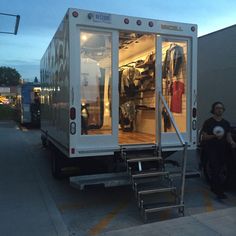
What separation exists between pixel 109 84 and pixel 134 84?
2647mm

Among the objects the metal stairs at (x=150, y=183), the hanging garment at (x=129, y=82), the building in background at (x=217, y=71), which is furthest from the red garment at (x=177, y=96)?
the hanging garment at (x=129, y=82)

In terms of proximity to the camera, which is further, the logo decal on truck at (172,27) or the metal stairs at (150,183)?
the logo decal on truck at (172,27)

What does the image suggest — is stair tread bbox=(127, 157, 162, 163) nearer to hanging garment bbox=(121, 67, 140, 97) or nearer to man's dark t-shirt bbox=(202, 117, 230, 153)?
man's dark t-shirt bbox=(202, 117, 230, 153)

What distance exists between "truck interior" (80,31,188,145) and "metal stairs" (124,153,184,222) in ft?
1.89

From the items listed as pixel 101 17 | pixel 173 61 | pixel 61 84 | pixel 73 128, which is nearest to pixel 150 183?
pixel 73 128

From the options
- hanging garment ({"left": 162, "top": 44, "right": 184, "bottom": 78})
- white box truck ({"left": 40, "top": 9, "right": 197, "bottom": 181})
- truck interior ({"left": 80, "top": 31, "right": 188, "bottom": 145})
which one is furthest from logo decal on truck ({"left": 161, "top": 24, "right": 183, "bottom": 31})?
hanging garment ({"left": 162, "top": 44, "right": 184, "bottom": 78})

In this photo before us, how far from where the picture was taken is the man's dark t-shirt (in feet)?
23.1

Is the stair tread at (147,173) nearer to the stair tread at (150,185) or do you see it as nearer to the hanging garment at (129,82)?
the stair tread at (150,185)

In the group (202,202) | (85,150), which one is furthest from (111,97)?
(202,202)

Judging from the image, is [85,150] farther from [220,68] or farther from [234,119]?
[220,68]

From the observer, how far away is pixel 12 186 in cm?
865

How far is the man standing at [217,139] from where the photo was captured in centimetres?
706

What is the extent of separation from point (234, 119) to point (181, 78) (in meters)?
1.49

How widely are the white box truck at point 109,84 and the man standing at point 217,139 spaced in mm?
495
